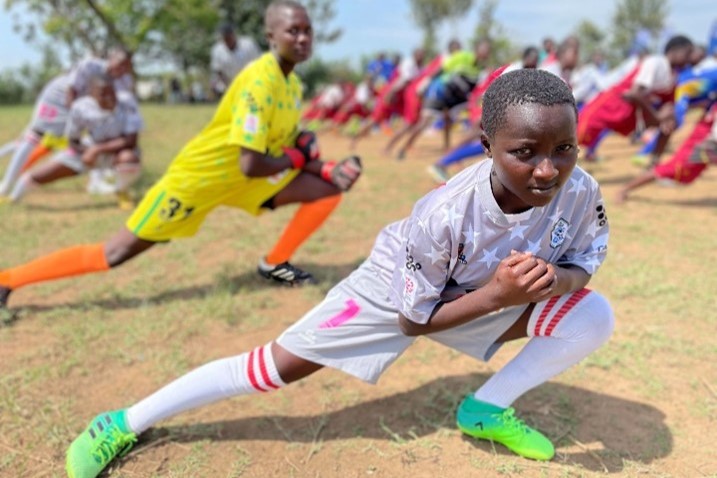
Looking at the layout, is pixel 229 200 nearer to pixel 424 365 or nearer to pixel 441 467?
pixel 424 365

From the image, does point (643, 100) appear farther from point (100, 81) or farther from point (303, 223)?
point (100, 81)

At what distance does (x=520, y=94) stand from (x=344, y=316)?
93 centimetres

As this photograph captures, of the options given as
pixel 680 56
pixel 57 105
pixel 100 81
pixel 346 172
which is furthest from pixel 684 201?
pixel 57 105

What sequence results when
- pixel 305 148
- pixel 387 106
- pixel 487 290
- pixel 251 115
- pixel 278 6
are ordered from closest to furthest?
1. pixel 487 290
2. pixel 251 115
3. pixel 278 6
4. pixel 305 148
5. pixel 387 106

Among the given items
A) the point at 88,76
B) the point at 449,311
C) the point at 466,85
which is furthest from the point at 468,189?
the point at 466,85

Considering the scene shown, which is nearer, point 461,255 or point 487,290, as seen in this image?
point 487,290

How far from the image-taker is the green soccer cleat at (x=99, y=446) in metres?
2.01

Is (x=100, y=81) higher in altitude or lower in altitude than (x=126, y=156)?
higher

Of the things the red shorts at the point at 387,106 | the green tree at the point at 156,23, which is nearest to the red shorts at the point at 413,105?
the red shorts at the point at 387,106

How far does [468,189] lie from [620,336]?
69.3 inches

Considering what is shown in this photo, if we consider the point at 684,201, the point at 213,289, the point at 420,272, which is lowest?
the point at 684,201

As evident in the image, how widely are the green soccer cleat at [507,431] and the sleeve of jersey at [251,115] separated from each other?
1.68 meters

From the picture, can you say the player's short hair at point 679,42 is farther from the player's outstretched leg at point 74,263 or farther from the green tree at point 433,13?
the green tree at point 433,13

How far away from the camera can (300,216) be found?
3592mm
